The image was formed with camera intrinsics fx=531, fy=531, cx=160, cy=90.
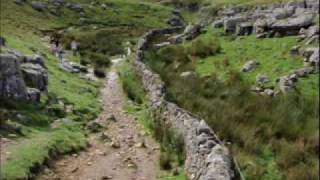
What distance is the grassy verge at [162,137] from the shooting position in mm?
13930

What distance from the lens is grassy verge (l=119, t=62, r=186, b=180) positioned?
13.9 metres

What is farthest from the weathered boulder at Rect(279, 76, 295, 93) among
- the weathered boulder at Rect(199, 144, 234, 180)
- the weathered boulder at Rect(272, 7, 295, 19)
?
the weathered boulder at Rect(272, 7, 295, 19)

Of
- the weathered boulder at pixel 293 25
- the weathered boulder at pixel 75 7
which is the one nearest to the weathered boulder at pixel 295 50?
the weathered boulder at pixel 293 25

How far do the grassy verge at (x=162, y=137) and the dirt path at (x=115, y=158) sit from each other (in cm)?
27

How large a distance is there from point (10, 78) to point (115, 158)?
4.83 metres

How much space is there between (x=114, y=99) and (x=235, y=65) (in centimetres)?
766

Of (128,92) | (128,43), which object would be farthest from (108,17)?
(128,92)

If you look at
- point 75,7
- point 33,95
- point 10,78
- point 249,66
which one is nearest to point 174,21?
point 75,7

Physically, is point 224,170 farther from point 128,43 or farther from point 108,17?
point 108,17

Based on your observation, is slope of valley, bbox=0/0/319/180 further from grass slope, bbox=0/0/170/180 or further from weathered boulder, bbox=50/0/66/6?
weathered boulder, bbox=50/0/66/6

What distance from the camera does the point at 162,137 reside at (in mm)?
16422

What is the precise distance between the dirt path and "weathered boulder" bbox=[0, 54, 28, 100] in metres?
3.05

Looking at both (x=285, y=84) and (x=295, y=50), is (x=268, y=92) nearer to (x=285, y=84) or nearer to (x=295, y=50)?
(x=285, y=84)

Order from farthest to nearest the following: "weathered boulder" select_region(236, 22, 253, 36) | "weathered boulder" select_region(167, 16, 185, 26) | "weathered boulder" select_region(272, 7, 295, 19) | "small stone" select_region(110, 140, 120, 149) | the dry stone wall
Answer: "weathered boulder" select_region(167, 16, 185, 26) < "weathered boulder" select_region(272, 7, 295, 19) < "weathered boulder" select_region(236, 22, 253, 36) < "small stone" select_region(110, 140, 120, 149) < the dry stone wall
